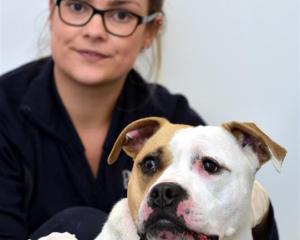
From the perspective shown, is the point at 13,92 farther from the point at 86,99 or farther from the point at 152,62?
the point at 152,62

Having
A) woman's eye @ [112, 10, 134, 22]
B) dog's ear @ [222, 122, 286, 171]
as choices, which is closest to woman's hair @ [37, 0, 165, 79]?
woman's eye @ [112, 10, 134, 22]

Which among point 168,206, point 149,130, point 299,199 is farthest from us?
point 299,199

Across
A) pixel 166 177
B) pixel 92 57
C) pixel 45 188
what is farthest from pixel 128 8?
pixel 166 177

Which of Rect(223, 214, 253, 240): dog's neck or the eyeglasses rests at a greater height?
the eyeglasses

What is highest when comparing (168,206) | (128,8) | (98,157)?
(128,8)

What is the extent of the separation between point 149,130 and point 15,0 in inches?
46.0

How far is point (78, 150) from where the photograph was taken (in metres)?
2.12

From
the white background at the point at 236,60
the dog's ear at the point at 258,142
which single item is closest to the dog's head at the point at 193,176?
the dog's ear at the point at 258,142

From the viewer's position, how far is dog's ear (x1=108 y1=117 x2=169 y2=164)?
5.41 ft

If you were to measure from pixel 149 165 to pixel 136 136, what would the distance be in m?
0.17

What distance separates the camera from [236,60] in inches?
99.4

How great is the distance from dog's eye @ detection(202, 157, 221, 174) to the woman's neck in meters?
0.76

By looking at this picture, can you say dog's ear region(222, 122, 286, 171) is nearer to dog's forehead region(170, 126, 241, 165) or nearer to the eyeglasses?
dog's forehead region(170, 126, 241, 165)

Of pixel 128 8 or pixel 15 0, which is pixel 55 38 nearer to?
pixel 128 8
